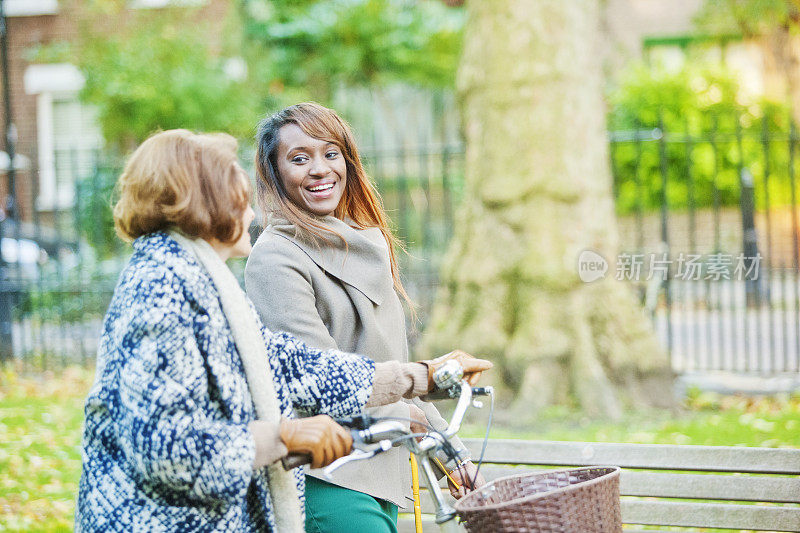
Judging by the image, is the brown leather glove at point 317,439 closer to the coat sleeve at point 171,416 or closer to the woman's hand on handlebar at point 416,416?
the coat sleeve at point 171,416

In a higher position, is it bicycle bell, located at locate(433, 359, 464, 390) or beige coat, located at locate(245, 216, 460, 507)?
beige coat, located at locate(245, 216, 460, 507)

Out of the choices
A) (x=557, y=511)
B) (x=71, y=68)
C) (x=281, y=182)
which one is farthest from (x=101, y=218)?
(x=557, y=511)

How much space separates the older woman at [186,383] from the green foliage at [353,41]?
13.1m

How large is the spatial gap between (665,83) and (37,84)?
427 inches

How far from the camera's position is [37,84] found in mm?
15859

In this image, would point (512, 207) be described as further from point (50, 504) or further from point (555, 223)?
point (50, 504)

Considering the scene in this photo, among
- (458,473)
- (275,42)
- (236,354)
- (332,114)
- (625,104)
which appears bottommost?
(458,473)

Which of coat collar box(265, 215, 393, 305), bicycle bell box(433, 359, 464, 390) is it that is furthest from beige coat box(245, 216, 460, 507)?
bicycle bell box(433, 359, 464, 390)

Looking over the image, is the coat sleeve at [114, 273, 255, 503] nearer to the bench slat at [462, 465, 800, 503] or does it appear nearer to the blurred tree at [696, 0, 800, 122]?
the bench slat at [462, 465, 800, 503]

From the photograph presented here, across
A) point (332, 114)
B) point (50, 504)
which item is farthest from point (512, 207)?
point (332, 114)

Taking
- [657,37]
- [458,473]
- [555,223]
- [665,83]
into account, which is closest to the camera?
[458,473]

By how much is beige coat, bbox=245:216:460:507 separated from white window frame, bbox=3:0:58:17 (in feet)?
50.8

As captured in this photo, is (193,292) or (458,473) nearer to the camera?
(193,292)

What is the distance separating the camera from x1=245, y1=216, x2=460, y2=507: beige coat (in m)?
2.37
